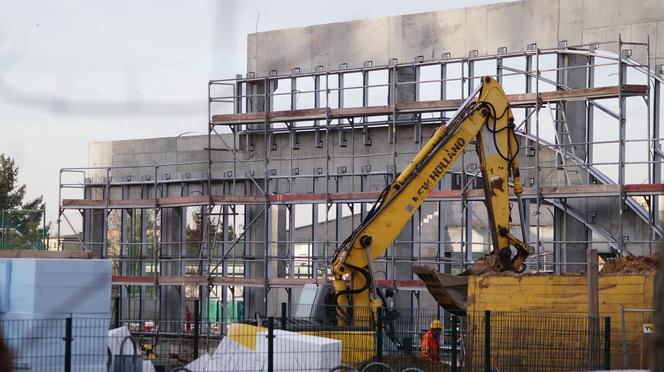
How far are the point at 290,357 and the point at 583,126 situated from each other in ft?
40.9

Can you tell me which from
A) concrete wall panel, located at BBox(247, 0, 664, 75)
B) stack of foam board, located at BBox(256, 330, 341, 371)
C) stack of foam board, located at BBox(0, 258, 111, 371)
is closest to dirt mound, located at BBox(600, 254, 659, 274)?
stack of foam board, located at BBox(256, 330, 341, 371)

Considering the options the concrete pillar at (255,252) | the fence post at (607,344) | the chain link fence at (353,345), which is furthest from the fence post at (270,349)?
the concrete pillar at (255,252)

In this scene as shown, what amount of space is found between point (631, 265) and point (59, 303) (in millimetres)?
9183

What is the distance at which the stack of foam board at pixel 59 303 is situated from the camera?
14625mm

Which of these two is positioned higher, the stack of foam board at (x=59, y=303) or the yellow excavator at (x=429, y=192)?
the yellow excavator at (x=429, y=192)

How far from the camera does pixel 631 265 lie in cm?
1858

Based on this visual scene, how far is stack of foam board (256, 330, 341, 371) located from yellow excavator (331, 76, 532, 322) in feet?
12.4

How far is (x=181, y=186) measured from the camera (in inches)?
1324

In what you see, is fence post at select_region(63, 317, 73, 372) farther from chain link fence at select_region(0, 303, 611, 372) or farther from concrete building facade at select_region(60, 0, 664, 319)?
concrete building facade at select_region(60, 0, 664, 319)

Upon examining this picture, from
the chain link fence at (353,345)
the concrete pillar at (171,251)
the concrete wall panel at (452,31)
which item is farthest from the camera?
the concrete pillar at (171,251)

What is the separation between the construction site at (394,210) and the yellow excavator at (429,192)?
0.04 m

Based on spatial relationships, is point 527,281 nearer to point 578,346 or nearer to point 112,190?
point 578,346

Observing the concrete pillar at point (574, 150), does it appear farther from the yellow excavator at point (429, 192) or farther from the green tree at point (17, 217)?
the green tree at point (17, 217)

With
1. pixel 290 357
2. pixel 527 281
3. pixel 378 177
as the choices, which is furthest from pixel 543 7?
pixel 290 357
